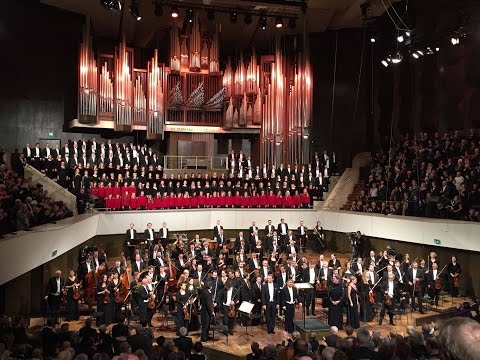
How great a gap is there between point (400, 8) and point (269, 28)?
5.69 m

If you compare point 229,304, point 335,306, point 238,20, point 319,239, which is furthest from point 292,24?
point 229,304

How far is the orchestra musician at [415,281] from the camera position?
11617 millimetres

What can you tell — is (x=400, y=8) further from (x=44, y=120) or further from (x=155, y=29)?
(x=44, y=120)

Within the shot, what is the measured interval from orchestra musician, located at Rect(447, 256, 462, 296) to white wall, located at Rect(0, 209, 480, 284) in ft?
2.17

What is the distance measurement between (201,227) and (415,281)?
8879 millimetres

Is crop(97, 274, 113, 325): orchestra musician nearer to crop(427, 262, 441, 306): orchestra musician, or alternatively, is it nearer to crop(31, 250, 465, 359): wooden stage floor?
crop(31, 250, 465, 359): wooden stage floor

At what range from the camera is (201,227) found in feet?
60.8

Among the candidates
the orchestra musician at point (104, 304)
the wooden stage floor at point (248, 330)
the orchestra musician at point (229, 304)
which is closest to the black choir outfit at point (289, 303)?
the wooden stage floor at point (248, 330)

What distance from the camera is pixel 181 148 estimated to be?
2228 centimetres

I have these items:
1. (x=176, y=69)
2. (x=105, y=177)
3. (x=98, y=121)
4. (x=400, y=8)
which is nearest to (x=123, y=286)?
(x=105, y=177)

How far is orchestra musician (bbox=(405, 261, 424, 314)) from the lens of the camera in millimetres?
11617

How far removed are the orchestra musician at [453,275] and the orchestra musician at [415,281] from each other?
1488 millimetres

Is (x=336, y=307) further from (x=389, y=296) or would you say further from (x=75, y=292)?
(x=75, y=292)

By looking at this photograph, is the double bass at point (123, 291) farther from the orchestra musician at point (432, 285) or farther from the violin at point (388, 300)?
the orchestra musician at point (432, 285)
